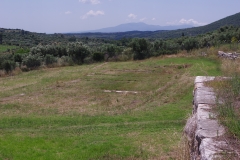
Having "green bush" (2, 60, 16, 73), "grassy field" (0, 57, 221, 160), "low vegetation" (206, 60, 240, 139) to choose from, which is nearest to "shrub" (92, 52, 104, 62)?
"grassy field" (0, 57, 221, 160)

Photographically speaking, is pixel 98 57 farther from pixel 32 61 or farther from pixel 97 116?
pixel 97 116

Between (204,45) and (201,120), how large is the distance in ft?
86.8

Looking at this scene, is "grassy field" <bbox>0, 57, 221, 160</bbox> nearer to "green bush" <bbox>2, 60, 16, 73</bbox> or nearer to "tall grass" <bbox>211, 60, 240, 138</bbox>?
"tall grass" <bbox>211, 60, 240, 138</bbox>

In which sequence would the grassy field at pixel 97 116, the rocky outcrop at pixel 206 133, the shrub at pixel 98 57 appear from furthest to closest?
the shrub at pixel 98 57
the grassy field at pixel 97 116
the rocky outcrop at pixel 206 133

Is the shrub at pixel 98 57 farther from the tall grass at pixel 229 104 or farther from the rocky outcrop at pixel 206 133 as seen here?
the rocky outcrop at pixel 206 133

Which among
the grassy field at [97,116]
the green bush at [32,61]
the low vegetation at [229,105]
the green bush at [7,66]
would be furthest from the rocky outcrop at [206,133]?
the green bush at [32,61]

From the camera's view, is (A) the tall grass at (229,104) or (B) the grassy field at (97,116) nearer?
(A) the tall grass at (229,104)

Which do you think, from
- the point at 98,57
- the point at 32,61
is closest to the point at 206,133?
the point at 98,57

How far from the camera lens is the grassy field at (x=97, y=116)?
722 cm

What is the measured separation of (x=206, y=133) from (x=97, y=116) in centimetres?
771

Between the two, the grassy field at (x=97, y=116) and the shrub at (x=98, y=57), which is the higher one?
the shrub at (x=98, y=57)

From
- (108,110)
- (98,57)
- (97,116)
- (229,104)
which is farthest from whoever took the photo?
(98,57)

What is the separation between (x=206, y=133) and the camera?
12.2ft

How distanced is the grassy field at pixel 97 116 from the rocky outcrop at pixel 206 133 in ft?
4.35
